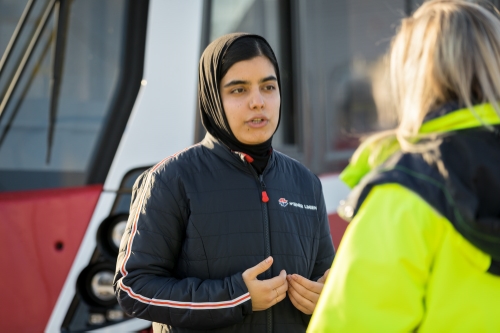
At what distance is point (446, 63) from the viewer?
130cm

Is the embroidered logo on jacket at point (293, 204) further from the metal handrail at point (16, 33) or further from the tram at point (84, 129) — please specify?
the metal handrail at point (16, 33)

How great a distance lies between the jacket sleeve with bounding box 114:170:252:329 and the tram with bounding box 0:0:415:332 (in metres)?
1.04

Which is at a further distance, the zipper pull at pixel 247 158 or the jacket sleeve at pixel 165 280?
the zipper pull at pixel 247 158

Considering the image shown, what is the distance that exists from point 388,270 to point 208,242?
82 centimetres

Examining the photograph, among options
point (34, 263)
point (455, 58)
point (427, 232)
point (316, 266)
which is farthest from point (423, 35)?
point (34, 263)

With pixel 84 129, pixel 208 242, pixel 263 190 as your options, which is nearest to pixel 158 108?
pixel 84 129

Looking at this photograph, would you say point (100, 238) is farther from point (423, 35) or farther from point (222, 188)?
point (423, 35)

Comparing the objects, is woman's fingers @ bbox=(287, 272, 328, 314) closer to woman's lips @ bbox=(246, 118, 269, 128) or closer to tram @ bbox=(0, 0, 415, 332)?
woman's lips @ bbox=(246, 118, 269, 128)

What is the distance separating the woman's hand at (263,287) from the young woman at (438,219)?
0.60m

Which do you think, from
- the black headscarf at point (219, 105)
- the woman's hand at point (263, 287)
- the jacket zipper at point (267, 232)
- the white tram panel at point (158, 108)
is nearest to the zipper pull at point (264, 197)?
the jacket zipper at point (267, 232)

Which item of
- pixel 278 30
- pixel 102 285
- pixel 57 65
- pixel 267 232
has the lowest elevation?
pixel 102 285

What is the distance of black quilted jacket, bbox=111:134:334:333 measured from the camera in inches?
73.3

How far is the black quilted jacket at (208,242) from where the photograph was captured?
6.11ft

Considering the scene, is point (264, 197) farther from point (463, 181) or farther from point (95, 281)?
point (95, 281)
